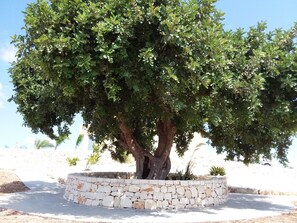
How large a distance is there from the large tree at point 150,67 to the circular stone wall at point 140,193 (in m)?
2.31

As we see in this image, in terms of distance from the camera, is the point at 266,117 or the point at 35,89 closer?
the point at 266,117

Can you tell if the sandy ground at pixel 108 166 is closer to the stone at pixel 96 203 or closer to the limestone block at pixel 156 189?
the stone at pixel 96 203

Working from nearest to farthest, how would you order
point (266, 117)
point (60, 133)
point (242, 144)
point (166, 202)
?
point (166, 202) < point (266, 117) < point (60, 133) < point (242, 144)

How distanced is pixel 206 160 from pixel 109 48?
22289 mm

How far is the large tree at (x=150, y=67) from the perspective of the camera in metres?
9.74

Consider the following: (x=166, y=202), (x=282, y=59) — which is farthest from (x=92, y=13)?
(x=282, y=59)

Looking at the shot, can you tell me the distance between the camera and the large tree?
384 inches

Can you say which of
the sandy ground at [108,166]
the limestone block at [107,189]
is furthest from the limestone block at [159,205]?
the sandy ground at [108,166]

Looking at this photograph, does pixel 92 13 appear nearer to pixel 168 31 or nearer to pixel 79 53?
pixel 79 53

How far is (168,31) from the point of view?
962 centimetres

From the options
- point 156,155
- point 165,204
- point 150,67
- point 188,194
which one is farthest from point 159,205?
point 150,67

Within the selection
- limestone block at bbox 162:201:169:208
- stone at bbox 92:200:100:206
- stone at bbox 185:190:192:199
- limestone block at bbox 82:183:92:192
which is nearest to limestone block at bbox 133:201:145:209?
limestone block at bbox 162:201:169:208

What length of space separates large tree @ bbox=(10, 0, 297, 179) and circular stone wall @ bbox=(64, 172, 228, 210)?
2.31m

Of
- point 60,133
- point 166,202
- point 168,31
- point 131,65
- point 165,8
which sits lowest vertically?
point 166,202
